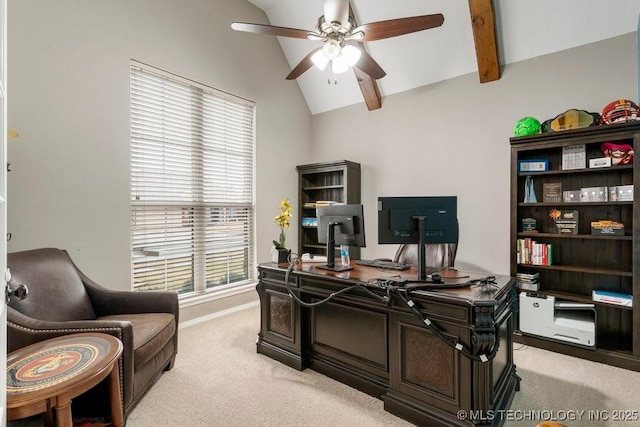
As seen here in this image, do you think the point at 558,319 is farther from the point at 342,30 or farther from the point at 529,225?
the point at 342,30

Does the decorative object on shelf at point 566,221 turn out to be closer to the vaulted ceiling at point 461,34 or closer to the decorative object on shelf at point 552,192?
the decorative object on shelf at point 552,192

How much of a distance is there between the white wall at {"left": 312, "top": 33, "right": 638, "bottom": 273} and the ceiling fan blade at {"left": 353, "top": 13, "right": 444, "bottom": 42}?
62.6 inches

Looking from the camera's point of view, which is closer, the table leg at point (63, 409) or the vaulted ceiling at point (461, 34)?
the table leg at point (63, 409)

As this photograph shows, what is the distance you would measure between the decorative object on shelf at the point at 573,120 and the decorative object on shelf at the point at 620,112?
0.40 ft

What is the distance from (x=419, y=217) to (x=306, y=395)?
1487 mm

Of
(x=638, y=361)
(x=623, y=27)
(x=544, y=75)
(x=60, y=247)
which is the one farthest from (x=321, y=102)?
(x=638, y=361)

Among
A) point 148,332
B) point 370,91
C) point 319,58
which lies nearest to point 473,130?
point 370,91

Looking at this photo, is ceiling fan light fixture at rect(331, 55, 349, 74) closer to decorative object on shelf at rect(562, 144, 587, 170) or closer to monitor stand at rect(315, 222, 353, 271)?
monitor stand at rect(315, 222, 353, 271)

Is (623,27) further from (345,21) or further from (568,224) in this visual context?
(345,21)

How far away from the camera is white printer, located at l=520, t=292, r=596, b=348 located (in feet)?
9.05

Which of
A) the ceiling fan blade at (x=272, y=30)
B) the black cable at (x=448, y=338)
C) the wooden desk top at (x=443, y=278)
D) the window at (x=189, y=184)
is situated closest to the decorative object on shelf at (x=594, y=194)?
the wooden desk top at (x=443, y=278)

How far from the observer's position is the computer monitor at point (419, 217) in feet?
7.12

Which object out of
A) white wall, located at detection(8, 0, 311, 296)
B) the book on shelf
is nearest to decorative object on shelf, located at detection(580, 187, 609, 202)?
the book on shelf

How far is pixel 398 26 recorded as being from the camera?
2.48 meters
